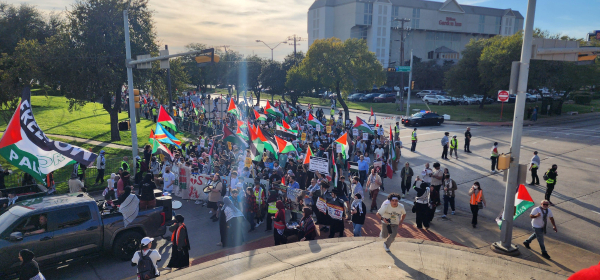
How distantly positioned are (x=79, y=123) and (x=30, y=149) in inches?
879

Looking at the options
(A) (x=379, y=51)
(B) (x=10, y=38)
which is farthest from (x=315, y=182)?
(A) (x=379, y=51)

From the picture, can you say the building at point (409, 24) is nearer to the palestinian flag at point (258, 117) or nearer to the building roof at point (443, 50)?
the building roof at point (443, 50)

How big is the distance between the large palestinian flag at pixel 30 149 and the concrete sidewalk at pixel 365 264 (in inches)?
219

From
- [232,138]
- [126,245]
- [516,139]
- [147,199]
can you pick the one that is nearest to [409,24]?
[232,138]

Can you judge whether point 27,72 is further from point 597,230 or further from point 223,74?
point 223,74

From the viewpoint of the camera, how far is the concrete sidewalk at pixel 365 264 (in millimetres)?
7887

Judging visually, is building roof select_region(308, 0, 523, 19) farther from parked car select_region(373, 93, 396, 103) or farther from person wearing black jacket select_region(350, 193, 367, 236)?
person wearing black jacket select_region(350, 193, 367, 236)

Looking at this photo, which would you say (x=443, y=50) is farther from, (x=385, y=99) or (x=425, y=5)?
(x=385, y=99)

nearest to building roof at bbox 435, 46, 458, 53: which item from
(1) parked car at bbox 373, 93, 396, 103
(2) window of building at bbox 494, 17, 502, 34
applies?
(2) window of building at bbox 494, 17, 502, 34

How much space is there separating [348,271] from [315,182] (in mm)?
5202

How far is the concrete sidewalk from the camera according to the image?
789 cm

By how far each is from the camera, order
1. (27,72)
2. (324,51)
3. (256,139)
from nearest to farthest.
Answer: (256,139), (27,72), (324,51)

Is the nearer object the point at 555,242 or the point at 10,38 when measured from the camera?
the point at 555,242

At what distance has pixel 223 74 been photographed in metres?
80.8
